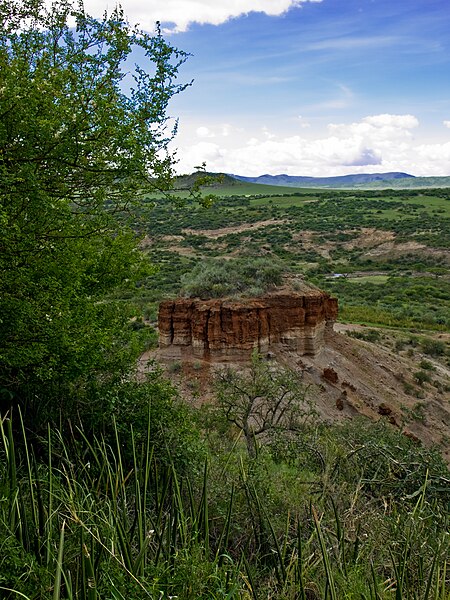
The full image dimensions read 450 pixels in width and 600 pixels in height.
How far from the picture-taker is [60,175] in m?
8.16

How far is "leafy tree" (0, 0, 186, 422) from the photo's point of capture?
7184 millimetres

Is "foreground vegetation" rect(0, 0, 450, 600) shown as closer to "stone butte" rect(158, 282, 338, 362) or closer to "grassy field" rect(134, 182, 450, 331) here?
"stone butte" rect(158, 282, 338, 362)

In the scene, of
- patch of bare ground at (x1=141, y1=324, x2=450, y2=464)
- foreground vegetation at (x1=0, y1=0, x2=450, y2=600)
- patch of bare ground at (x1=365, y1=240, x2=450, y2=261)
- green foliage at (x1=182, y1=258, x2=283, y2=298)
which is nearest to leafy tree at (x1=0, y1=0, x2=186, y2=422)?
foreground vegetation at (x1=0, y1=0, x2=450, y2=600)

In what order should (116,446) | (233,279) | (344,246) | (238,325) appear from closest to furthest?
1. (116,446)
2. (238,325)
3. (233,279)
4. (344,246)

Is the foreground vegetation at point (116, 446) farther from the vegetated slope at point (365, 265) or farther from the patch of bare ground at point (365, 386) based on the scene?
the patch of bare ground at point (365, 386)

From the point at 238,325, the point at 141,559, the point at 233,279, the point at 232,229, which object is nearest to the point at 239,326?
the point at 238,325

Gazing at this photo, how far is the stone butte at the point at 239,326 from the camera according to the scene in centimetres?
2172

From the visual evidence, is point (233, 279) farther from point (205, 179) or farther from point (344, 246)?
point (344, 246)

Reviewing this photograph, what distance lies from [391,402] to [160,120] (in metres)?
19.0

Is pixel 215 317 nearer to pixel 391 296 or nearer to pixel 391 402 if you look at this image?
pixel 391 402

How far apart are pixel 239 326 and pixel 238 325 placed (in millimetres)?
64

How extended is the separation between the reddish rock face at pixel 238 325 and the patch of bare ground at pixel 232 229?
61.5m

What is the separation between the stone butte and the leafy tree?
457 inches

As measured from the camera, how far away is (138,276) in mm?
11656
